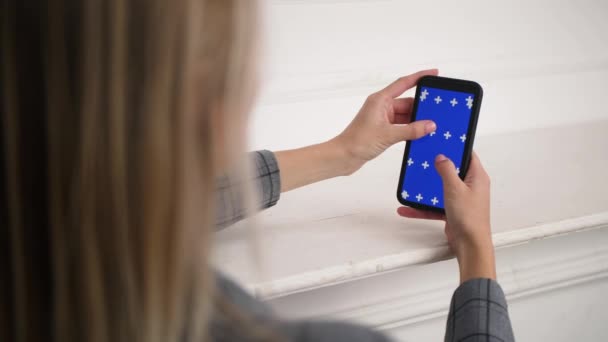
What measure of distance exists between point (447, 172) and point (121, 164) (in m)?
0.42

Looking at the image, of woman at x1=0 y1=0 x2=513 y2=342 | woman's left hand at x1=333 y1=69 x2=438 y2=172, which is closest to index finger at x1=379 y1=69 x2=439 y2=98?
woman's left hand at x1=333 y1=69 x2=438 y2=172

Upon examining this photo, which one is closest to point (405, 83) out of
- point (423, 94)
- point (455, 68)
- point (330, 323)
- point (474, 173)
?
point (423, 94)

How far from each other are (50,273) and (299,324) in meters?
0.14

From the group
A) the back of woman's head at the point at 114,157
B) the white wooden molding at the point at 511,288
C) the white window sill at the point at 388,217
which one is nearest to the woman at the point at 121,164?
the back of woman's head at the point at 114,157

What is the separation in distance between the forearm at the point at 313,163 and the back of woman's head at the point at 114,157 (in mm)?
350

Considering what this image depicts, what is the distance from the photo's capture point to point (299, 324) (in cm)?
38

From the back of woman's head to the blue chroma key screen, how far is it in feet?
1.25

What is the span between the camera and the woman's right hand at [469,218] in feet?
2.01

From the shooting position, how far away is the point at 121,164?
1.04ft

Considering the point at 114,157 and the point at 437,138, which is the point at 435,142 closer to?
the point at 437,138

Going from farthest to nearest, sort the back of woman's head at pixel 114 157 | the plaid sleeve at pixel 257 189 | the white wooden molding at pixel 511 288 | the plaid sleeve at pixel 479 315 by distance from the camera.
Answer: the white wooden molding at pixel 511 288, the plaid sleeve at pixel 257 189, the plaid sleeve at pixel 479 315, the back of woman's head at pixel 114 157

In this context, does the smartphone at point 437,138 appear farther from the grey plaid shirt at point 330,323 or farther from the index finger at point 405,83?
the grey plaid shirt at point 330,323

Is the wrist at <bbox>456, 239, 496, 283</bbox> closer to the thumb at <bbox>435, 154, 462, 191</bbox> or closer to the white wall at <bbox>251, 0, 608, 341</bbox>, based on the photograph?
the thumb at <bbox>435, 154, 462, 191</bbox>

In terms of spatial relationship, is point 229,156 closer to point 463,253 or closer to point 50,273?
point 50,273
